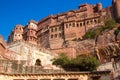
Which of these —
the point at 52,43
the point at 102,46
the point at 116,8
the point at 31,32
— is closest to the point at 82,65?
the point at 102,46

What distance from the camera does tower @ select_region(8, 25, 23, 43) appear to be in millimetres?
71625

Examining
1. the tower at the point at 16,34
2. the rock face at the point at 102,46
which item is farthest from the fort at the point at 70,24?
the rock face at the point at 102,46

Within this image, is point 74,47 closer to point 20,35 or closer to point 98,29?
point 98,29

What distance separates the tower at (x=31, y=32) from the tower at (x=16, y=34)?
1932 mm

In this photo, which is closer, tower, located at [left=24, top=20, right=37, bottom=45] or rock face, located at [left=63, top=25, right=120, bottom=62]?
rock face, located at [left=63, top=25, right=120, bottom=62]

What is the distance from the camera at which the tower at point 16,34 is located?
71625 millimetres

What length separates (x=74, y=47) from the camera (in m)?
50.7

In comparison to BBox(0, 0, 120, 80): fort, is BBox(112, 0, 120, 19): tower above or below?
above

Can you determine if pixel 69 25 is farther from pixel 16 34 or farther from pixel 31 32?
pixel 16 34

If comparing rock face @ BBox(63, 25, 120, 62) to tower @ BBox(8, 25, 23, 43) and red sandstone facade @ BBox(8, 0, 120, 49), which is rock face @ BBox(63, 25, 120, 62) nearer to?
red sandstone facade @ BBox(8, 0, 120, 49)

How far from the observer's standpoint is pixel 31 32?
2702 inches

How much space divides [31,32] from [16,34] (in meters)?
6.50

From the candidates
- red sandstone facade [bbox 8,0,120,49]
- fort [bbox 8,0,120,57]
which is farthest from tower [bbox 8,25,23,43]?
fort [bbox 8,0,120,57]

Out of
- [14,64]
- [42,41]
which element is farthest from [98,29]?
[14,64]
